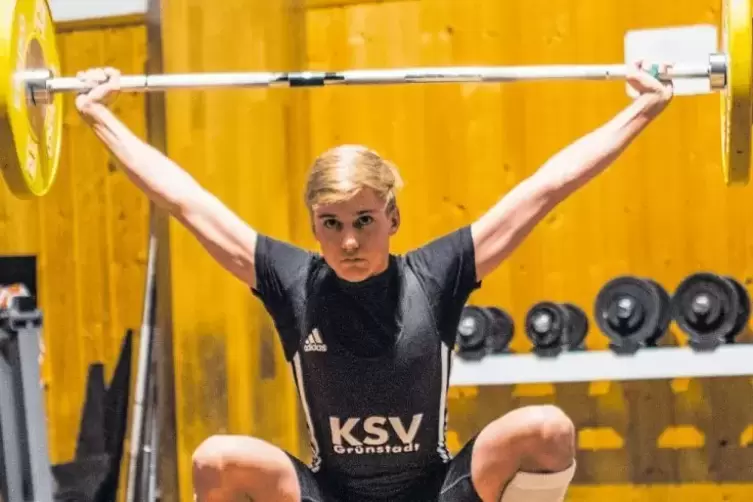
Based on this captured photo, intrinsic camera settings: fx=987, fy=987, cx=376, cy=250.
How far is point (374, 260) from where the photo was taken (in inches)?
75.3

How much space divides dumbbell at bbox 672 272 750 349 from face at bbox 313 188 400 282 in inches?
52.6

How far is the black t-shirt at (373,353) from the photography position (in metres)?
1.93

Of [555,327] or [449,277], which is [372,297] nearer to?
[449,277]

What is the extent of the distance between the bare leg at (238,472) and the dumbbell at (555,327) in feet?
4.33

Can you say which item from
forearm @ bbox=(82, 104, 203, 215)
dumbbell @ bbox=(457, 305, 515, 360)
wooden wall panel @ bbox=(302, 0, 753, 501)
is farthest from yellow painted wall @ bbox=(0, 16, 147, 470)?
forearm @ bbox=(82, 104, 203, 215)

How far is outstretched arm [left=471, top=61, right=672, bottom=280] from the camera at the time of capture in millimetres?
1911

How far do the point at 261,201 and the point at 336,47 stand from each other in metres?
0.63

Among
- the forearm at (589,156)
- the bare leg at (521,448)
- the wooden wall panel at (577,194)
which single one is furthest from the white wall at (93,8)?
the bare leg at (521,448)

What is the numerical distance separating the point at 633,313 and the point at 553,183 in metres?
1.16

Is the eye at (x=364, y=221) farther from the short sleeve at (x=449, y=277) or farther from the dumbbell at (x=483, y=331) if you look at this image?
the dumbbell at (x=483, y=331)

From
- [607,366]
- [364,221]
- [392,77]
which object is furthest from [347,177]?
[607,366]

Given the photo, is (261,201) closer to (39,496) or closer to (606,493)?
(39,496)

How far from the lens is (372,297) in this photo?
76.9 inches

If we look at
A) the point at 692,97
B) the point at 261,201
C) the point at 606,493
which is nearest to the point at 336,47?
the point at 261,201
